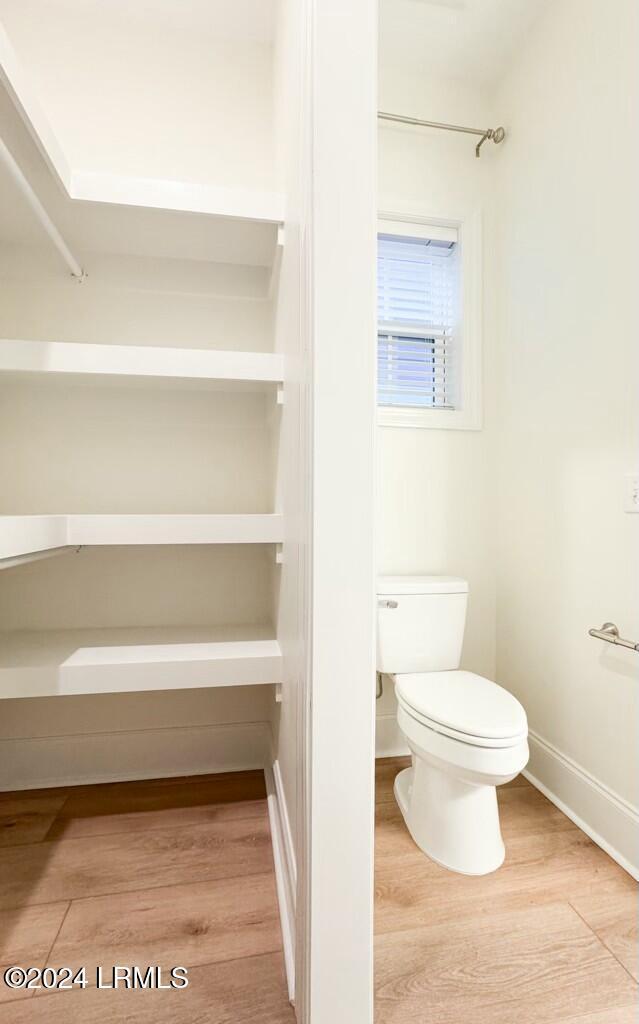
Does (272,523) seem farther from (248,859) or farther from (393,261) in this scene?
(393,261)

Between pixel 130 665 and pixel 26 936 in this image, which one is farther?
pixel 130 665

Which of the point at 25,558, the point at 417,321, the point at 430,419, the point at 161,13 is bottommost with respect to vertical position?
the point at 25,558

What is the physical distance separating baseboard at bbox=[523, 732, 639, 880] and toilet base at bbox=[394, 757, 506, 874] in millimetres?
301

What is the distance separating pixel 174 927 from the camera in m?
1.18

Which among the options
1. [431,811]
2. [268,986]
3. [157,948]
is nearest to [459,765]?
[431,811]

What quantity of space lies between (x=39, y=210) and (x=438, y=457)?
1472mm

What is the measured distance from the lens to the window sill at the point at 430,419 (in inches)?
78.1

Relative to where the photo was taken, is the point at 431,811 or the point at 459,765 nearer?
the point at 459,765

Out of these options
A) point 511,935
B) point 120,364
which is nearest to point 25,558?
point 120,364

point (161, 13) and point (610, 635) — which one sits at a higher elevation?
point (161, 13)

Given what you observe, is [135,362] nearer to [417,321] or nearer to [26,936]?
[417,321]

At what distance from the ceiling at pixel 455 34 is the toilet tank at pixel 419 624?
1937 millimetres

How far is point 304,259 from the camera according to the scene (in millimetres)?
1005

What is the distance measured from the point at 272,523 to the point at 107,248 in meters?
1.07
